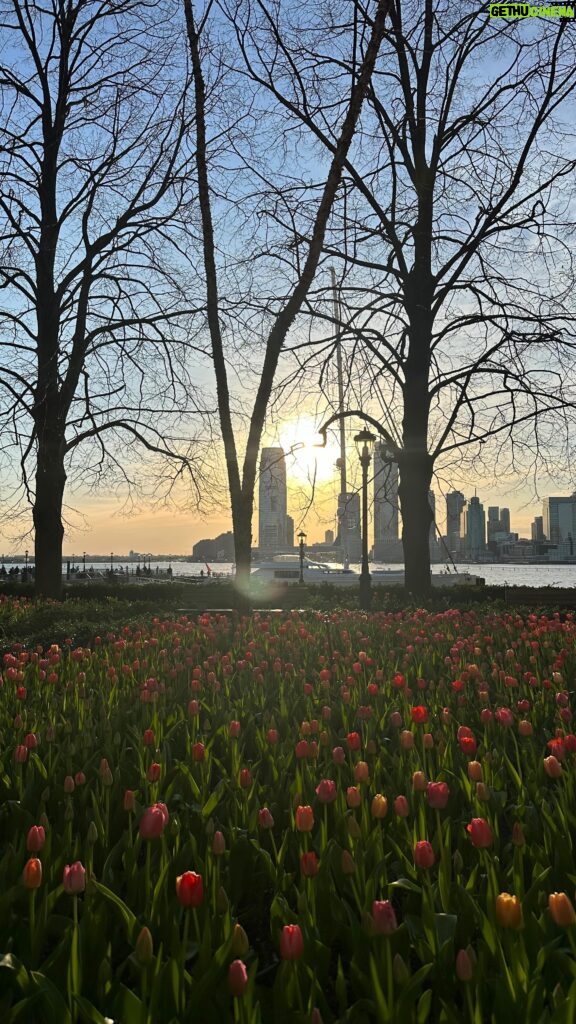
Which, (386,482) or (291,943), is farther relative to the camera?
(386,482)

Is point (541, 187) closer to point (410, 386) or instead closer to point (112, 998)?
point (410, 386)

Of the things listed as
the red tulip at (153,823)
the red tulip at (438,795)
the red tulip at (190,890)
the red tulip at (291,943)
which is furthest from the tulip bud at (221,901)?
the red tulip at (438,795)

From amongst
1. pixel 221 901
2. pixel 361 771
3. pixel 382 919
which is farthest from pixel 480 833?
pixel 221 901

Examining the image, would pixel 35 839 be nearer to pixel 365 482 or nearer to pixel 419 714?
pixel 419 714

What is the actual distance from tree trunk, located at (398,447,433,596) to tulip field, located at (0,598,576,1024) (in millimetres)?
10967

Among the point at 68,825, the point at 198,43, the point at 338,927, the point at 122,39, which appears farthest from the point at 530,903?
the point at 122,39

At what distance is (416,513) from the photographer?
16.9 m

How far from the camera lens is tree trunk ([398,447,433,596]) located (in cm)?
1688

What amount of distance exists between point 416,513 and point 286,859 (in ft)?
46.2

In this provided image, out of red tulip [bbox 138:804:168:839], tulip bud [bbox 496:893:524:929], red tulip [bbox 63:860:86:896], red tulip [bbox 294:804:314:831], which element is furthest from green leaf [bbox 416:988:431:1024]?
red tulip [bbox 138:804:168:839]

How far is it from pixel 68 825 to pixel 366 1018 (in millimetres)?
1519

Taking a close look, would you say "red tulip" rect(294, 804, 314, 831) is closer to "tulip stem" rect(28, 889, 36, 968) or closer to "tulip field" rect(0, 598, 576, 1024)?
"tulip field" rect(0, 598, 576, 1024)

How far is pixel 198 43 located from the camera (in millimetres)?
12070

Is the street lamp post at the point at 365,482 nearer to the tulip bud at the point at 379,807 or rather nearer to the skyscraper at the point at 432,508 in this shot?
the skyscraper at the point at 432,508
